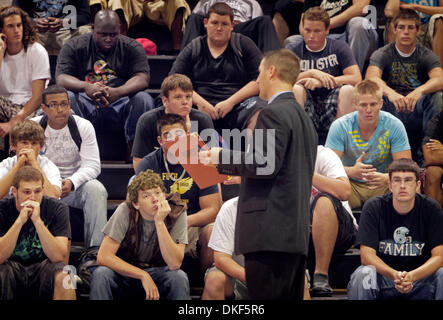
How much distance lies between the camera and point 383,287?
3924 millimetres

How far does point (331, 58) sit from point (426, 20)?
3.69ft

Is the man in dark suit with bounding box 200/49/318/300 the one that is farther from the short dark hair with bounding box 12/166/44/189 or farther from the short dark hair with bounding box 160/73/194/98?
the short dark hair with bounding box 160/73/194/98

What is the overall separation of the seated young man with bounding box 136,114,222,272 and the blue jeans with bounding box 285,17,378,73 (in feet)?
6.00

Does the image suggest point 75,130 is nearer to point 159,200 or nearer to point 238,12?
point 159,200

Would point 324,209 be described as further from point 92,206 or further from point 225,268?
point 92,206

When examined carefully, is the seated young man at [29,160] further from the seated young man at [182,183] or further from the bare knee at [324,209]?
the bare knee at [324,209]

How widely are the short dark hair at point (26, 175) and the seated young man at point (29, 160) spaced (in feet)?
0.70

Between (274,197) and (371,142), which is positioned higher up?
(371,142)

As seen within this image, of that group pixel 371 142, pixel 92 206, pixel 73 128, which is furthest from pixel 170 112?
pixel 371 142

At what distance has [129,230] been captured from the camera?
3.91 m

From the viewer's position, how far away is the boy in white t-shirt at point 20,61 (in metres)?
5.36

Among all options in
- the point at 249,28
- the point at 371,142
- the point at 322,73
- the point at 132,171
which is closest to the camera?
the point at 371,142

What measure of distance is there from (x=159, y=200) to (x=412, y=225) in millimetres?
1411
